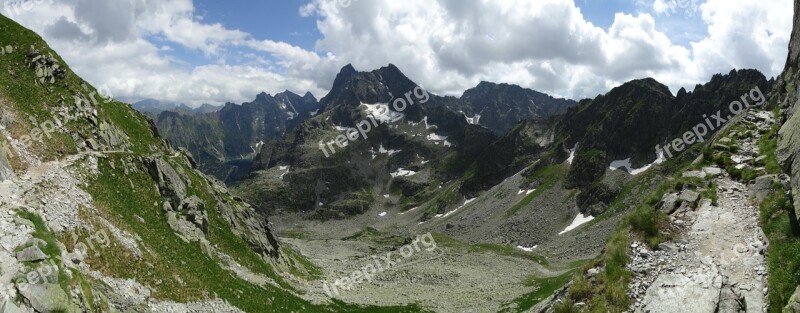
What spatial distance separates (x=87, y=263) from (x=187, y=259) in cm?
1156

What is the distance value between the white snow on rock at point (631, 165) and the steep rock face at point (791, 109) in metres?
155

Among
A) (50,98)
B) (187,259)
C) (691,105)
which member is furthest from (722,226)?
(691,105)

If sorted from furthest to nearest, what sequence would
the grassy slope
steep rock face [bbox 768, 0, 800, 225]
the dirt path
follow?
the grassy slope < steep rock face [bbox 768, 0, 800, 225] < the dirt path

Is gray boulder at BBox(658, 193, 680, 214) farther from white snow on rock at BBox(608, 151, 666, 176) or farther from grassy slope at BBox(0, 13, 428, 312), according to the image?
white snow on rock at BBox(608, 151, 666, 176)

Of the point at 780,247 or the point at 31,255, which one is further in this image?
the point at 31,255

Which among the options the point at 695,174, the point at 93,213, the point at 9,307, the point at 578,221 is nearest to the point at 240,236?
the point at 93,213

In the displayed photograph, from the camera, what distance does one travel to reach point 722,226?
72.3ft

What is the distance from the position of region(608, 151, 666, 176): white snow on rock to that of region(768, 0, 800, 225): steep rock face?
508ft

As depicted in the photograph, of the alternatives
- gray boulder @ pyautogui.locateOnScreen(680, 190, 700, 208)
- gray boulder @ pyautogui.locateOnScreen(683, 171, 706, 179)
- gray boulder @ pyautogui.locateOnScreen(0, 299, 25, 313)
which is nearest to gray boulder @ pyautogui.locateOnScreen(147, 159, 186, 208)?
gray boulder @ pyautogui.locateOnScreen(0, 299, 25, 313)

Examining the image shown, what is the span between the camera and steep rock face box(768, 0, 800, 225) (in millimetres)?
20500

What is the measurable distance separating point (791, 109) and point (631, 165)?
174673 millimetres

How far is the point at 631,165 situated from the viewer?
187 metres

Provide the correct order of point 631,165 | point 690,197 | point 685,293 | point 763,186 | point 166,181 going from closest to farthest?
point 685,293
point 763,186
point 690,197
point 166,181
point 631,165

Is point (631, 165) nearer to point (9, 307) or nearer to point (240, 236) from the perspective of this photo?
point (240, 236)
